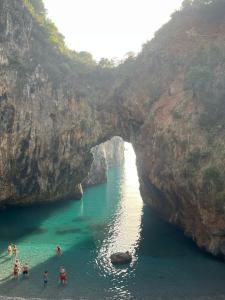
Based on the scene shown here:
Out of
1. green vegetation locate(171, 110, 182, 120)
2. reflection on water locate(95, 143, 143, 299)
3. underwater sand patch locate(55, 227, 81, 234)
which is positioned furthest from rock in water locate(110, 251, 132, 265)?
green vegetation locate(171, 110, 182, 120)

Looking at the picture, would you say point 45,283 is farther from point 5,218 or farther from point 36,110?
point 36,110

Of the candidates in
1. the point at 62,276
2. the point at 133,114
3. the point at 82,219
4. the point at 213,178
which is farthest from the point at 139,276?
the point at 133,114

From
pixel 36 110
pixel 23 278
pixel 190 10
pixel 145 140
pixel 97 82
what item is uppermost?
pixel 190 10

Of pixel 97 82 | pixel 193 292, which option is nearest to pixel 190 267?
pixel 193 292

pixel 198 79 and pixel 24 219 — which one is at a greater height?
Result: pixel 198 79

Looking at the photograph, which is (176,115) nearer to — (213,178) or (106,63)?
(213,178)
